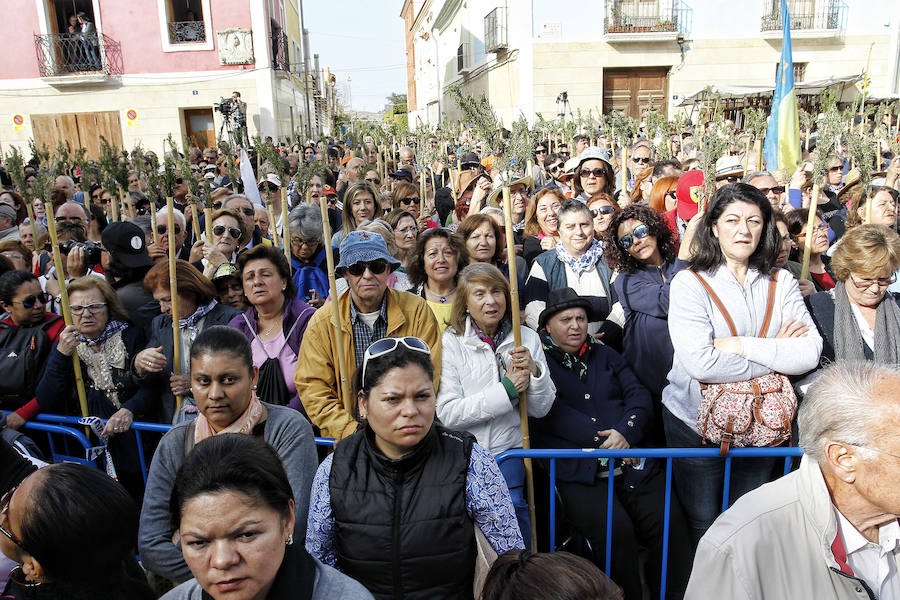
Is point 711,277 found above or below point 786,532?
above

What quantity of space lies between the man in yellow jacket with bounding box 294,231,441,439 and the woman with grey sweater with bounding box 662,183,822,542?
3.99 ft

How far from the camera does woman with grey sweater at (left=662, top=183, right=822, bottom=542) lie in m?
2.73

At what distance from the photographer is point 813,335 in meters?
2.79

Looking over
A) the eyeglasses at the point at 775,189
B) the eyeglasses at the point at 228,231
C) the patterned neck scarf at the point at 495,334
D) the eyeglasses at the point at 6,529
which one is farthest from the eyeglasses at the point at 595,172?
the eyeglasses at the point at 6,529

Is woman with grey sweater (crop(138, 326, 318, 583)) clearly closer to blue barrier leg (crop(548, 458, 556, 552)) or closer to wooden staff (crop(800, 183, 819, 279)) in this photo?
blue barrier leg (crop(548, 458, 556, 552))

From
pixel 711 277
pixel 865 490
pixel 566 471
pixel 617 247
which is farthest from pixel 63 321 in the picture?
pixel 865 490

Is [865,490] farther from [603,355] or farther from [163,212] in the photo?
[163,212]

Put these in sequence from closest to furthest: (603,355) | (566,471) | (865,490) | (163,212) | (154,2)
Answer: (865,490)
(566,471)
(603,355)
(163,212)
(154,2)

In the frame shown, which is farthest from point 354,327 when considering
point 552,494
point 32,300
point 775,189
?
point 775,189

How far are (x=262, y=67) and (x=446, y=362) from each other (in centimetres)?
2234

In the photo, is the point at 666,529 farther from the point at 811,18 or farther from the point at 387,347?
the point at 811,18

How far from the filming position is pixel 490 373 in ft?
10.2

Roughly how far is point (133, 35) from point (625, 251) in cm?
2380

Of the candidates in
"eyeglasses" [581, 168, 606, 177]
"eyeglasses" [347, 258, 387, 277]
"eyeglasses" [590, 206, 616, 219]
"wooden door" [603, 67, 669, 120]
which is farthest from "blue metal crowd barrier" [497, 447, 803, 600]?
"wooden door" [603, 67, 669, 120]
